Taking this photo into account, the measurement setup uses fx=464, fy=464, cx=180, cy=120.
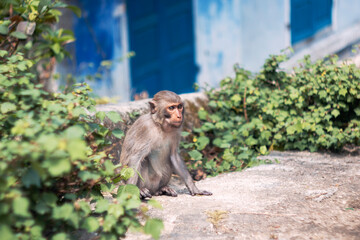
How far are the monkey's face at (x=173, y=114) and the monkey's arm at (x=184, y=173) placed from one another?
44 cm

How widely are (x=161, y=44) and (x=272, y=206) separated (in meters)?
5.99

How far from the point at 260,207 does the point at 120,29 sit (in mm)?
5992

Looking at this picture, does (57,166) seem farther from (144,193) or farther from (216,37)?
(216,37)

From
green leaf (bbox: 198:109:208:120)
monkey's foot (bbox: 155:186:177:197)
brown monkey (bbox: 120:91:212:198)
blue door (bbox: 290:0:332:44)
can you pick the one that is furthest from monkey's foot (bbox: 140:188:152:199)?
blue door (bbox: 290:0:332:44)

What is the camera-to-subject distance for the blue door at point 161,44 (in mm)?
9133

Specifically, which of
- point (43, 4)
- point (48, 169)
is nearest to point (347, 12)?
point (43, 4)

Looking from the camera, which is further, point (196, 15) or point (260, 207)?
point (196, 15)

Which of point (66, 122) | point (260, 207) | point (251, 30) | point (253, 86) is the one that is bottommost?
point (260, 207)

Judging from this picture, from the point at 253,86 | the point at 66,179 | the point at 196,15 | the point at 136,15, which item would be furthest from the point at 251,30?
the point at 66,179

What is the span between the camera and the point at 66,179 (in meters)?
3.04

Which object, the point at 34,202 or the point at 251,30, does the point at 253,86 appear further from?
the point at 34,202

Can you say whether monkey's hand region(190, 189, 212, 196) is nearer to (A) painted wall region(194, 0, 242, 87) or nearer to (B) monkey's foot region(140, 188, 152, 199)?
(B) monkey's foot region(140, 188, 152, 199)

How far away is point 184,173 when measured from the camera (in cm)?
451

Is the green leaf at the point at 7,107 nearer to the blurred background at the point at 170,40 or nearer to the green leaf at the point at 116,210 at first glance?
the green leaf at the point at 116,210
